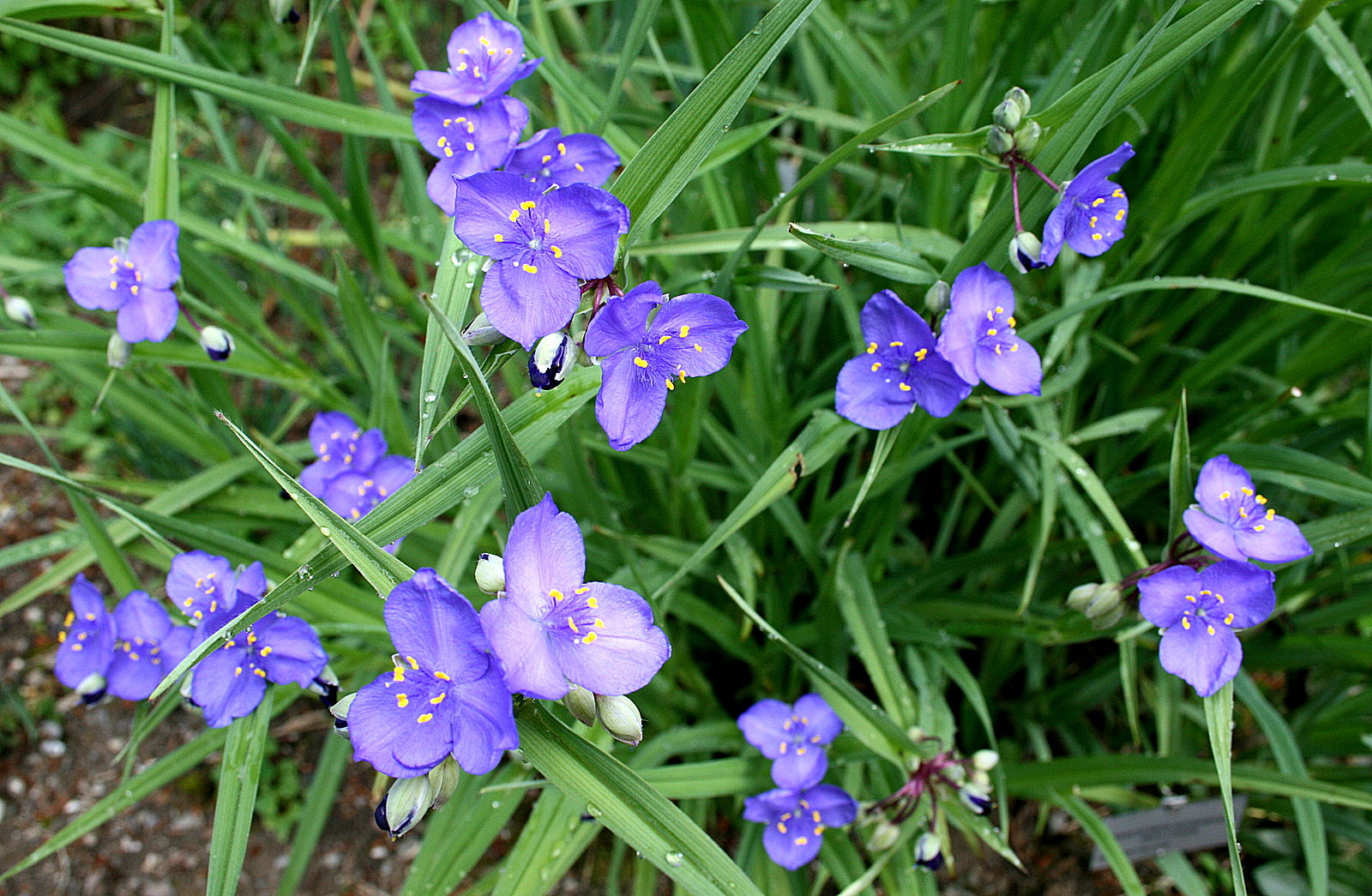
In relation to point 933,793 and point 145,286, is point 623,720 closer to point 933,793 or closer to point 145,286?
point 933,793

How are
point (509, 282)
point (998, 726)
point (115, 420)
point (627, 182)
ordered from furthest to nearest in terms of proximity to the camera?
point (998, 726), point (115, 420), point (627, 182), point (509, 282)

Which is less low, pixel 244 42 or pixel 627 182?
pixel 244 42

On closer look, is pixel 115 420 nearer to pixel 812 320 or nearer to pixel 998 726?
pixel 812 320

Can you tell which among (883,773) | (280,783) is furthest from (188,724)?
(883,773)

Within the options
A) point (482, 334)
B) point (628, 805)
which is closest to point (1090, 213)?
point (482, 334)

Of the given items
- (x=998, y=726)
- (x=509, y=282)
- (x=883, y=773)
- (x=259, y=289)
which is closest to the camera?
(x=509, y=282)

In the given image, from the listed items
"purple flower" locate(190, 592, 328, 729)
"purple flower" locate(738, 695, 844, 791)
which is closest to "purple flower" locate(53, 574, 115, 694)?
"purple flower" locate(190, 592, 328, 729)

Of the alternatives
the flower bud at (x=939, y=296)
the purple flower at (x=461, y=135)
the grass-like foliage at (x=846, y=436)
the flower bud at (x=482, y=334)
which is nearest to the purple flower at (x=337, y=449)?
the grass-like foliage at (x=846, y=436)

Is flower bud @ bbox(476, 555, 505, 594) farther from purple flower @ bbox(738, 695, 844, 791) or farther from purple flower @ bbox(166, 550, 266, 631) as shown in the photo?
purple flower @ bbox(738, 695, 844, 791)
